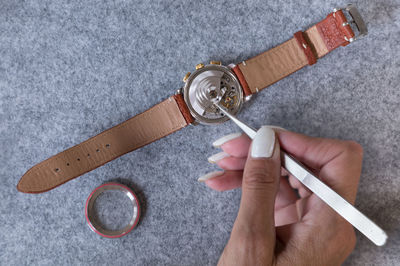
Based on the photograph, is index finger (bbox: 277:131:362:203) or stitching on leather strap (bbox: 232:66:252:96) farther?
stitching on leather strap (bbox: 232:66:252:96)

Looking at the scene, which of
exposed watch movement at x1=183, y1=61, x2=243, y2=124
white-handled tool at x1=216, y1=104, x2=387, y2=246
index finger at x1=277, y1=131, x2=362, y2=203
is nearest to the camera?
white-handled tool at x1=216, y1=104, x2=387, y2=246

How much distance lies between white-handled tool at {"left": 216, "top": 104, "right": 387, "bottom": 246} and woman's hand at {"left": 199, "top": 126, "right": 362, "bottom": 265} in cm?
3

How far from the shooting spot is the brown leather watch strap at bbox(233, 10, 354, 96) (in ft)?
2.23

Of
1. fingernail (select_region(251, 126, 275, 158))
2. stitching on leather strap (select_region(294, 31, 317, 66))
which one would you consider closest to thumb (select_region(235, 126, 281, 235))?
fingernail (select_region(251, 126, 275, 158))

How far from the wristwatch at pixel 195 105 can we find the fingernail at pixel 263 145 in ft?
0.47

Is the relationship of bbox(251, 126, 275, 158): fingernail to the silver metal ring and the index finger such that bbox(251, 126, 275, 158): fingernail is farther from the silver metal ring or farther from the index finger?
the silver metal ring

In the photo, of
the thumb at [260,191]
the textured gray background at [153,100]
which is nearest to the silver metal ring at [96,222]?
the textured gray background at [153,100]

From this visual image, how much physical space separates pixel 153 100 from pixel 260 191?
34cm

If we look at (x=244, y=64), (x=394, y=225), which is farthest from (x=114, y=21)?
(x=394, y=225)

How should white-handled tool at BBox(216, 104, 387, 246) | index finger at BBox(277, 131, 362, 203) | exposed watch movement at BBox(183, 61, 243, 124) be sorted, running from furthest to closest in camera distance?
exposed watch movement at BBox(183, 61, 243, 124) → index finger at BBox(277, 131, 362, 203) → white-handled tool at BBox(216, 104, 387, 246)

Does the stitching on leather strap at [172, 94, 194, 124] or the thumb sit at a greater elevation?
the stitching on leather strap at [172, 94, 194, 124]

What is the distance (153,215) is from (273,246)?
317 millimetres

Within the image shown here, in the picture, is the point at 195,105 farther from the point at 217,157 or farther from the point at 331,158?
the point at 331,158

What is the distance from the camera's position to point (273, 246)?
52cm
